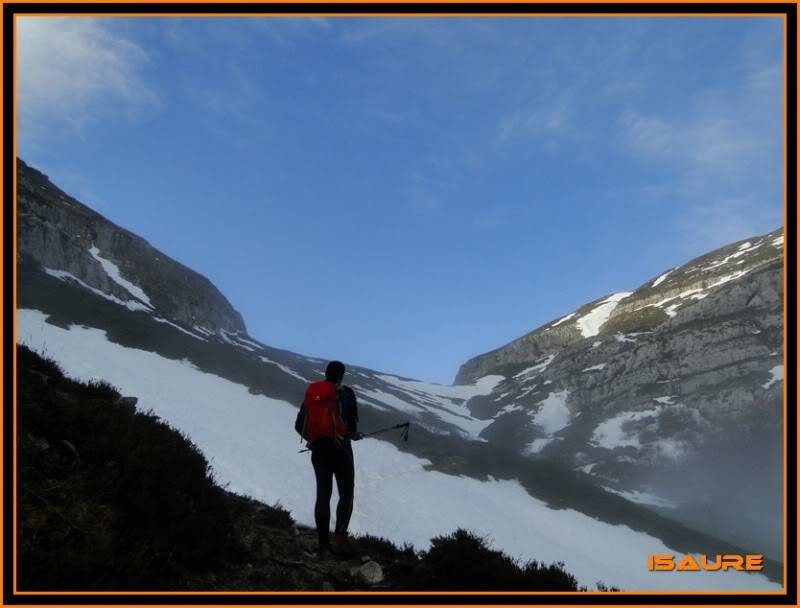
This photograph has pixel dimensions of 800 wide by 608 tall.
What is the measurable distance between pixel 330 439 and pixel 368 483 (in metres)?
21.4

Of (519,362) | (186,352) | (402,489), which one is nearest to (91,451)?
(402,489)

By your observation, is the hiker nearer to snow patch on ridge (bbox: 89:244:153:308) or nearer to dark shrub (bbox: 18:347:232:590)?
dark shrub (bbox: 18:347:232:590)

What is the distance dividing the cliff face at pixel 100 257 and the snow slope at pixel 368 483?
24.5 metres

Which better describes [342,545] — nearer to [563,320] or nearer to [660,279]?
[660,279]

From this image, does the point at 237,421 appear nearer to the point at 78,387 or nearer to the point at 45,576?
the point at 78,387

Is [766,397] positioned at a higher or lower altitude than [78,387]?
lower

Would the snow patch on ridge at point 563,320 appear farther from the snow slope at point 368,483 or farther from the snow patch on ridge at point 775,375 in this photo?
the snow slope at point 368,483

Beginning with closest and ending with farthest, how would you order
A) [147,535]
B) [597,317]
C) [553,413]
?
[147,535]
[553,413]
[597,317]

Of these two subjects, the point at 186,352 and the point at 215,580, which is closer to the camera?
the point at 215,580

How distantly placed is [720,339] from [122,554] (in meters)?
93.6

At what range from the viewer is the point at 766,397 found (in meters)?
70.0

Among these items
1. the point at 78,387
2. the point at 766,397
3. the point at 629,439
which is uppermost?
the point at 78,387

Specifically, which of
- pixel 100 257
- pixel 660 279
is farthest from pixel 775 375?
pixel 100 257

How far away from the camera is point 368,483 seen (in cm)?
2678
